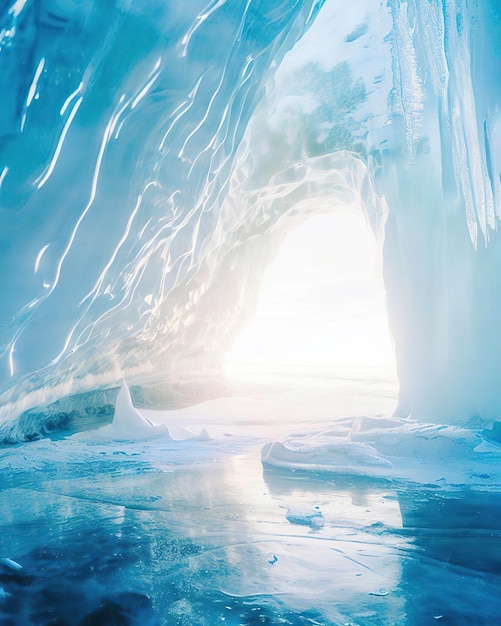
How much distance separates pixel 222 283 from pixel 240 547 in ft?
28.0

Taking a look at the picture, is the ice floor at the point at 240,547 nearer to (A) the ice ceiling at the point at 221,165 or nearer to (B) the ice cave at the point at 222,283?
(B) the ice cave at the point at 222,283

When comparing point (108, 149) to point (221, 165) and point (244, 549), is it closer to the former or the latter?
point (221, 165)

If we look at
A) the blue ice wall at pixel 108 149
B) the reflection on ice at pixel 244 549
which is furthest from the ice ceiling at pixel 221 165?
the reflection on ice at pixel 244 549

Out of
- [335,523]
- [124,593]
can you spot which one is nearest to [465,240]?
[335,523]

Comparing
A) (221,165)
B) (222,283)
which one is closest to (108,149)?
(221,165)

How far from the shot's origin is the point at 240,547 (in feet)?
10.3

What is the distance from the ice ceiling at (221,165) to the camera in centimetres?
321

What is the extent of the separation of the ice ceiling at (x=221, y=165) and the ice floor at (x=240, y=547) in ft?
5.62

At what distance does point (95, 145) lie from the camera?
3609mm

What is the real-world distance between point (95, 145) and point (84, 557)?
2.73 meters

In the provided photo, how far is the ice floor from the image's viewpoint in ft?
7.72

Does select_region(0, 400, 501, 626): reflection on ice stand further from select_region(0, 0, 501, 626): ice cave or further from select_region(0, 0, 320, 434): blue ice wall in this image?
select_region(0, 0, 320, 434): blue ice wall

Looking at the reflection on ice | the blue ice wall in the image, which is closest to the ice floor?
the reflection on ice

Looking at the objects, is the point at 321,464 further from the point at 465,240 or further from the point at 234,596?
the point at 465,240
